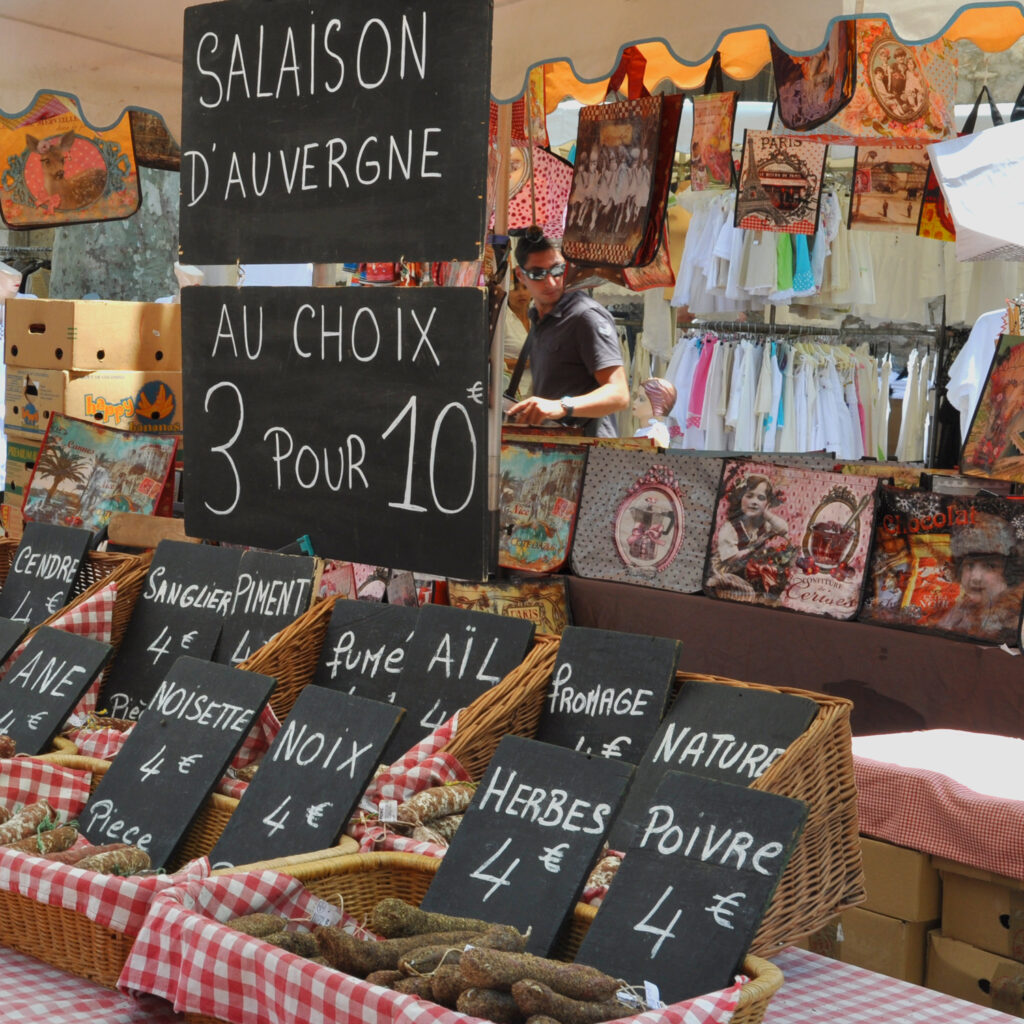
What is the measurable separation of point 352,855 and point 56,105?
4410 millimetres

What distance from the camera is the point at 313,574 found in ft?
7.28

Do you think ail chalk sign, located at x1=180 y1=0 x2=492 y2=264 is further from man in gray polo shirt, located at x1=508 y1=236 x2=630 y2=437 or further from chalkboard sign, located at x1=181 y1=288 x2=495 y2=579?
man in gray polo shirt, located at x1=508 y1=236 x2=630 y2=437

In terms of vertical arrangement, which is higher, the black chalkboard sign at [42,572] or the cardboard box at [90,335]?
the cardboard box at [90,335]

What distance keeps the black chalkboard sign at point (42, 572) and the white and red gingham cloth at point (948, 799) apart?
151cm

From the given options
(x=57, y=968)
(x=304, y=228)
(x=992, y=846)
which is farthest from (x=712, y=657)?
(x=57, y=968)

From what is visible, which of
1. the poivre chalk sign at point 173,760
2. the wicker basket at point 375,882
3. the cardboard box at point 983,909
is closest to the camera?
the wicker basket at point 375,882

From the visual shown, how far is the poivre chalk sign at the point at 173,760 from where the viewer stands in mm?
1685

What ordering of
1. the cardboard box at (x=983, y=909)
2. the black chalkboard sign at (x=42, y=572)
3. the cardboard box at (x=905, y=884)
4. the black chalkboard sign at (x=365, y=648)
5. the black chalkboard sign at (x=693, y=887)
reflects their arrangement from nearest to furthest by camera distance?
the black chalkboard sign at (x=693, y=887) < the black chalkboard sign at (x=365, y=648) < the cardboard box at (x=983, y=909) < the cardboard box at (x=905, y=884) < the black chalkboard sign at (x=42, y=572)

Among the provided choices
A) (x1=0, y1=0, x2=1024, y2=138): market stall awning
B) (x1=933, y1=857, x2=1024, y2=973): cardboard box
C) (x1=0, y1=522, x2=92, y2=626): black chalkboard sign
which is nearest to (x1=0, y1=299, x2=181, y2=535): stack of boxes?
(x1=0, y1=0, x2=1024, y2=138): market stall awning

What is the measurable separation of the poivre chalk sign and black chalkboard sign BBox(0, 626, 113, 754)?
0.19 meters

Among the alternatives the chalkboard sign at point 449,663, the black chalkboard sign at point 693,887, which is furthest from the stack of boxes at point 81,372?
the black chalkboard sign at point 693,887

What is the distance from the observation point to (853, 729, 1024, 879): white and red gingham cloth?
7.09 feet

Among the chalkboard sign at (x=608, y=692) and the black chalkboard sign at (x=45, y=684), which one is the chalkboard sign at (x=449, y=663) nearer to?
the chalkboard sign at (x=608, y=692)

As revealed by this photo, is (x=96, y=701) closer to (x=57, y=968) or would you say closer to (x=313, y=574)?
(x=313, y=574)
